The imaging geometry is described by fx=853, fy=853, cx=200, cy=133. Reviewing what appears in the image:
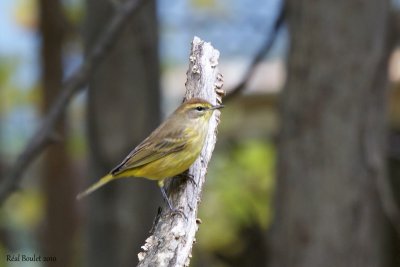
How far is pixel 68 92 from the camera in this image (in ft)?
18.3

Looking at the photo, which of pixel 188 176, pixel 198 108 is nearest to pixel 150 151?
pixel 198 108

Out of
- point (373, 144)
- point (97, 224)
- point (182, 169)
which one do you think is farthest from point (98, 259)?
point (182, 169)

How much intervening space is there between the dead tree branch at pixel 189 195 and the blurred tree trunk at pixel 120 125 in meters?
2.02

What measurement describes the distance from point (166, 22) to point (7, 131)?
2.43 meters

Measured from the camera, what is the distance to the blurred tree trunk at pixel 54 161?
880 cm

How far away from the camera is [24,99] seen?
10.6 meters

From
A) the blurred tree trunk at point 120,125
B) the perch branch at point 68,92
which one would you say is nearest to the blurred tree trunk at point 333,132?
the blurred tree trunk at point 120,125

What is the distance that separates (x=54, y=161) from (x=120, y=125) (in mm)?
2543

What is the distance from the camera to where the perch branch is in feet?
17.8

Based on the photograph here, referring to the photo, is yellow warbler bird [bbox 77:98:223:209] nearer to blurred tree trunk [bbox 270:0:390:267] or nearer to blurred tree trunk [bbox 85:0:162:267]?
blurred tree trunk [bbox 270:0:390:267]

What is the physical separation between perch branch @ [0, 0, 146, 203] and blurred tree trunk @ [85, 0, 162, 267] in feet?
3.14

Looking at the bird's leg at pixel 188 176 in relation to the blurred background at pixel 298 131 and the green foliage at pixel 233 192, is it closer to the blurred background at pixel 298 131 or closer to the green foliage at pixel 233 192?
the blurred background at pixel 298 131

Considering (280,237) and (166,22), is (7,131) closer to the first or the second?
(166,22)

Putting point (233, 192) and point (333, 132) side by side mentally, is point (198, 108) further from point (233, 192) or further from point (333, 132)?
point (233, 192)
